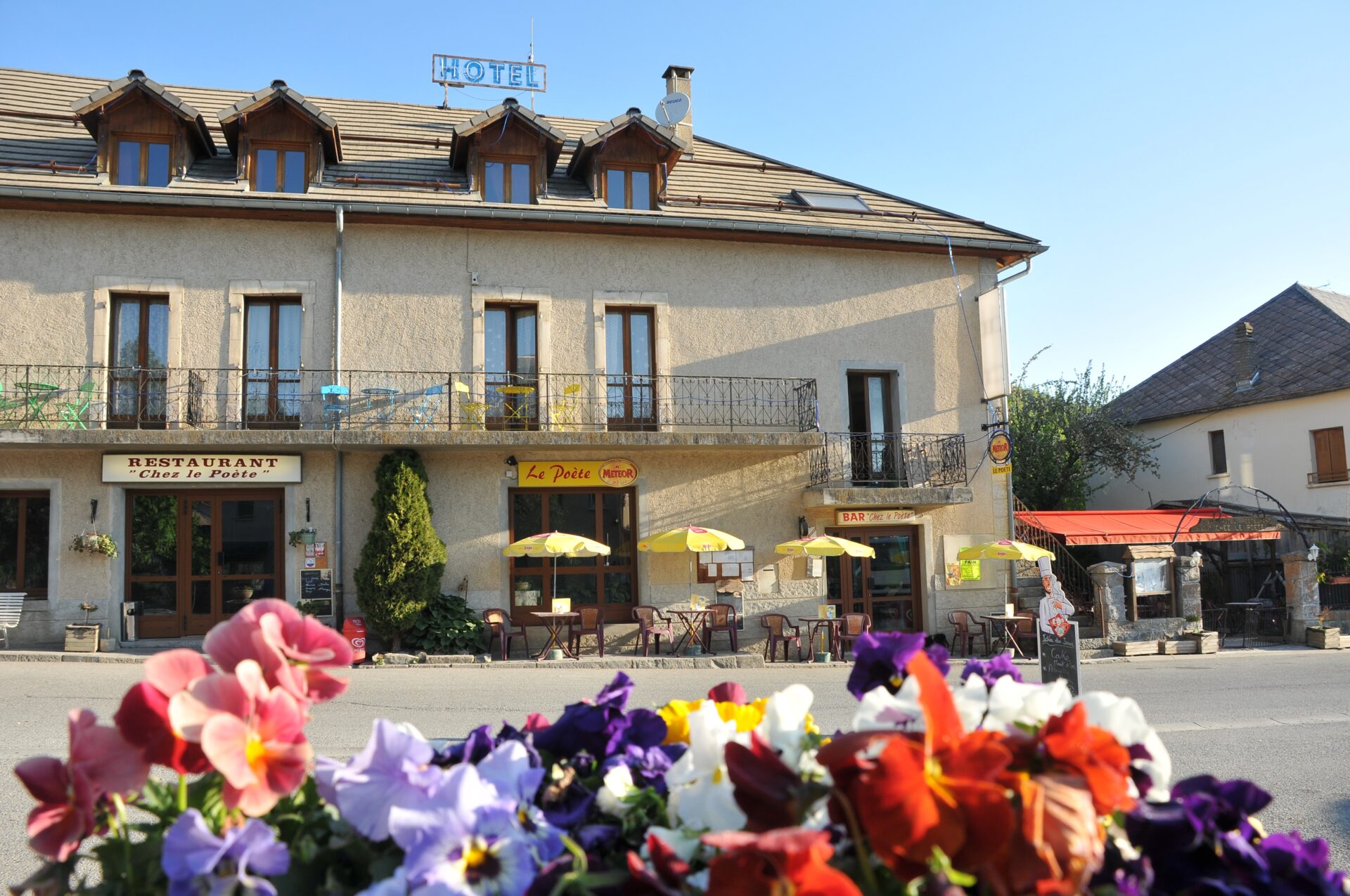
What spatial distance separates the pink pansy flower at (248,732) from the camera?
1217 mm

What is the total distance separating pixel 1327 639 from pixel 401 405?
17.8m

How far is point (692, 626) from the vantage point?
17234mm

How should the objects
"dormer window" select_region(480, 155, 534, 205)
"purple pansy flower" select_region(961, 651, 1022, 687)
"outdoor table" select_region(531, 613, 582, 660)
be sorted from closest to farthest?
"purple pansy flower" select_region(961, 651, 1022, 687) < "outdoor table" select_region(531, 613, 582, 660) < "dormer window" select_region(480, 155, 534, 205)

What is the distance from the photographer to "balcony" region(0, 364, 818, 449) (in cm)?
1614

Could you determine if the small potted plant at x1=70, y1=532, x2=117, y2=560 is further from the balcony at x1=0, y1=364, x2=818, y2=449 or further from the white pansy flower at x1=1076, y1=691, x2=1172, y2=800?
the white pansy flower at x1=1076, y1=691, x2=1172, y2=800

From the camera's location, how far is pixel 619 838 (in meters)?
1.39

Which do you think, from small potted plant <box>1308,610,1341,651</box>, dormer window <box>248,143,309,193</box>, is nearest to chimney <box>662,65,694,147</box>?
dormer window <box>248,143,309,193</box>

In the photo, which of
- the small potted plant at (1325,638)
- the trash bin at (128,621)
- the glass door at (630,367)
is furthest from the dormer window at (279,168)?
the small potted plant at (1325,638)

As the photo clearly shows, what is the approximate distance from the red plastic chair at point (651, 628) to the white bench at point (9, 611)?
946 cm

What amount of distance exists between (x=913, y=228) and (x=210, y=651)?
2030cm

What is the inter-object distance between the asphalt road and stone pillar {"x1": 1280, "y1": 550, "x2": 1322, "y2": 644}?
8.39ft

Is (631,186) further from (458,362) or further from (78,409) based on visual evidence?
(78,409)

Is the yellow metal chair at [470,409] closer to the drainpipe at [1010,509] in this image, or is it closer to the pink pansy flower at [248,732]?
the drainpipe at [1010,509]

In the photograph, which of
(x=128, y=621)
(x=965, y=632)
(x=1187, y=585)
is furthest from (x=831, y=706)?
(x=1187, y=585)
